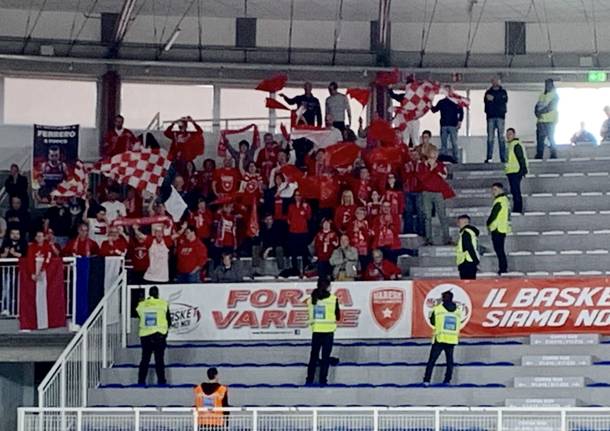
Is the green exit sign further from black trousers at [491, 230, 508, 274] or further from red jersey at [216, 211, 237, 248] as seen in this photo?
red jersey at [216, 211, 237, 248]

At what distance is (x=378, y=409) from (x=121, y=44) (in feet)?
49.0

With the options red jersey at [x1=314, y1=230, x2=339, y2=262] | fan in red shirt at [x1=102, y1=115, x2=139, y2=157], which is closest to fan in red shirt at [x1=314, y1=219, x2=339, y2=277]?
red jersey at [x1=314, y1=230, x2=339, y2=262]

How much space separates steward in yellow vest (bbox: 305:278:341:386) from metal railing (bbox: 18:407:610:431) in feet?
5.36

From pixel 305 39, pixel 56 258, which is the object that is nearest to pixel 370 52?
pixel 305 39

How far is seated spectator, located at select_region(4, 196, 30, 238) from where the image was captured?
25938 mm

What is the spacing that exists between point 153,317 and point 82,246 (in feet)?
9.08

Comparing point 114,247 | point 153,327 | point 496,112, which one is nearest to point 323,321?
point 153,327

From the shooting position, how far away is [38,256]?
22.8m

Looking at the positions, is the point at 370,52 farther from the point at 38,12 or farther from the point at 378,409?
the point at 378,409

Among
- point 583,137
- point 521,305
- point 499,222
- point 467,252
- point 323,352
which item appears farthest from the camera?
point 583,137

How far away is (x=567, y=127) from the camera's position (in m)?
33.5

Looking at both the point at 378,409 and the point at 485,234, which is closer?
the point at 378,409

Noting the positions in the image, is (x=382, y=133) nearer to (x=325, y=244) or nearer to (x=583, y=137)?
(x=325, y=244)

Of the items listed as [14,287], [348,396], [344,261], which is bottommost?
[348,396]
